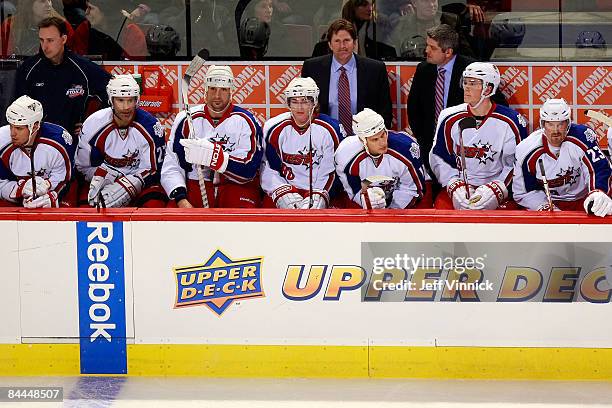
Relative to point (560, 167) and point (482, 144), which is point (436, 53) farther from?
point (560, 167)

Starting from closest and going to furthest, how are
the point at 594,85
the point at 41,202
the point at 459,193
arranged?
the point at 41,202 < the point at 459,193 < the point at 594,85

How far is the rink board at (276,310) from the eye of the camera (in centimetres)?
582

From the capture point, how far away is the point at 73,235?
591 centimetres

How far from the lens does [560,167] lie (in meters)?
6.75

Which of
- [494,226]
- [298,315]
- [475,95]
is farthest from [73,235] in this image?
[475,95]

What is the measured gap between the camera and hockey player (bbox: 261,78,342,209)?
6.99 m

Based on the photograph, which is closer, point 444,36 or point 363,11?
point 444,36

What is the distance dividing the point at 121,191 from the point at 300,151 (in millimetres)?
965

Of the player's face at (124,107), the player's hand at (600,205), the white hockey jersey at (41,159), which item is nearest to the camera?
the player's hand at (600,205)

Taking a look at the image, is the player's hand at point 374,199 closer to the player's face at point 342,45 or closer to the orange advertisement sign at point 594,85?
the player's face at point 342,45

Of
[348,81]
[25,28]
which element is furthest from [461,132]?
[25,28]

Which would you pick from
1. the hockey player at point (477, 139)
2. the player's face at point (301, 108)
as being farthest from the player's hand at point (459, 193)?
the player's face at point (301, 108)

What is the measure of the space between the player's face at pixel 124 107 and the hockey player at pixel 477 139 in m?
1.62

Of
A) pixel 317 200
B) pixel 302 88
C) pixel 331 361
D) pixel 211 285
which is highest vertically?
pixel 302 88
